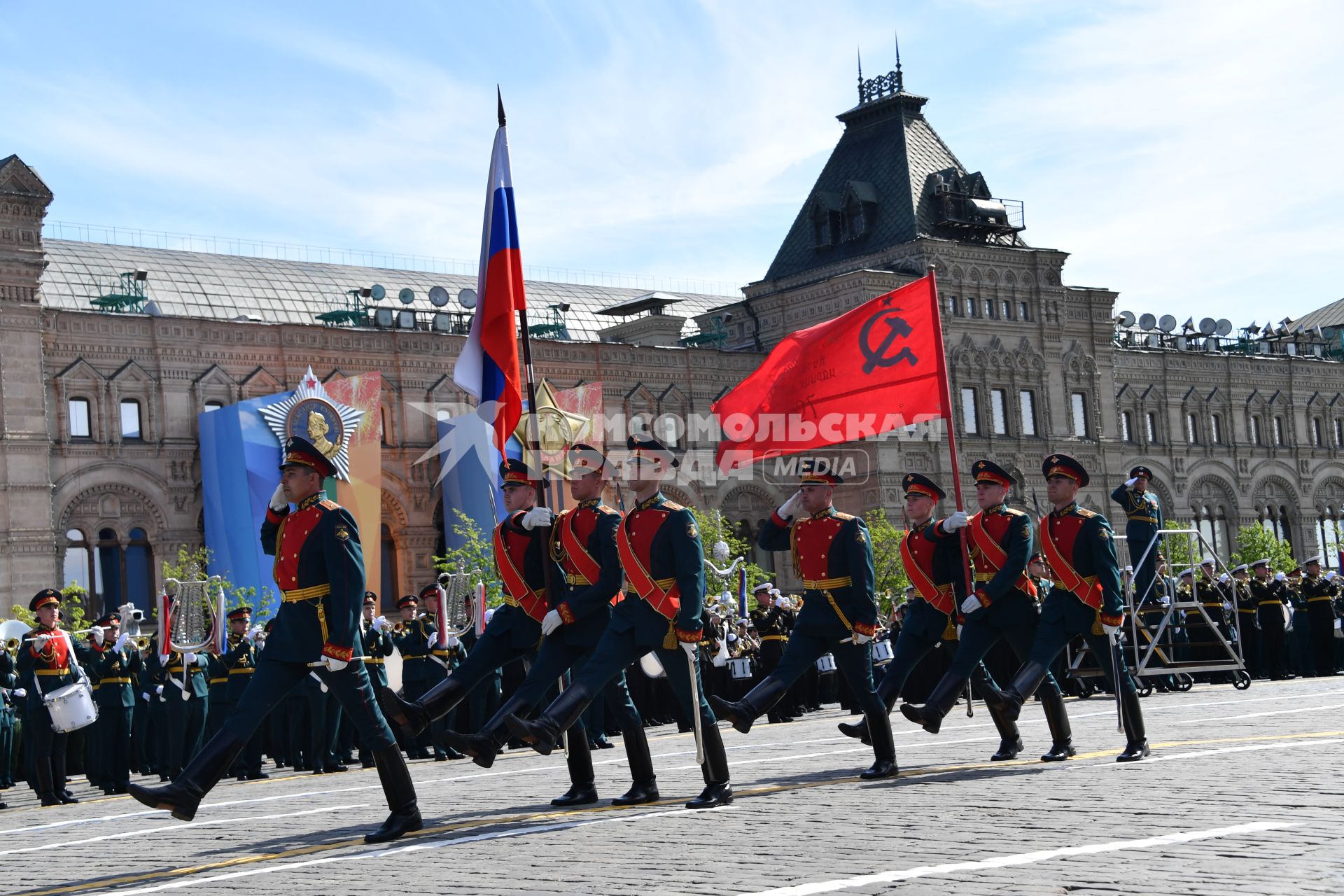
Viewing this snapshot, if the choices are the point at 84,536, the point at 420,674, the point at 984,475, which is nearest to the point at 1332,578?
the point at 420,674

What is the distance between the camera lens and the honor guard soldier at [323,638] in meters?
9.15

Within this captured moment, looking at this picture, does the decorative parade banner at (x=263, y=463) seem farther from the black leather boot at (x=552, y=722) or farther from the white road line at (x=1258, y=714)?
the black leather boot at (x=552, y=722)

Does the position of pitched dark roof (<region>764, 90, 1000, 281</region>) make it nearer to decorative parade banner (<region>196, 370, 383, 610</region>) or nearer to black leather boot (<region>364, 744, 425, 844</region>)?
decorative parade banner (<region>196, 370, 383, 610</region>)

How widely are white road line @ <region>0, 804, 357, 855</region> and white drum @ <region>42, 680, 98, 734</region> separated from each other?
14.0 ft

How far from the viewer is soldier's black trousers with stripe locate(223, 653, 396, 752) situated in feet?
30.0

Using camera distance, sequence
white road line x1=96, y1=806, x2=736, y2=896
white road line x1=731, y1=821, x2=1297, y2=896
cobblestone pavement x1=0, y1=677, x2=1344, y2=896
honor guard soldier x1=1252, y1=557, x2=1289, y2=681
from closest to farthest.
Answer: white road line x1=731, y1=821, x2=1297, y2=896
cobblestone pavement x1=0, y1=677, x2=1344, y2=896
white road line x1=96, y1=806, x2=736, y2=896
honor guard soldier x1=1252, y1=557, x2=1289, y2=681

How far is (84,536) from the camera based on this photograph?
41.4 m

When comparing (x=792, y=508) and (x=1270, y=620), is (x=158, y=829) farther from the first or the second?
(x=1270, y=620)

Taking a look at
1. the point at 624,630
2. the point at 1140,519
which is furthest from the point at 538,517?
the point at 1140,519

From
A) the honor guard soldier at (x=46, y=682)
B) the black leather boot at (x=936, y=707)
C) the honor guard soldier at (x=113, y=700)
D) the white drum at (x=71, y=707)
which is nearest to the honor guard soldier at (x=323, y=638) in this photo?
the black leather boot at (x=936, y=707)

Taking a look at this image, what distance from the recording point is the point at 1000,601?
11922 millimetres

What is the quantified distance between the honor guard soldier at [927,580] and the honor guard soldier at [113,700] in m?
8.20

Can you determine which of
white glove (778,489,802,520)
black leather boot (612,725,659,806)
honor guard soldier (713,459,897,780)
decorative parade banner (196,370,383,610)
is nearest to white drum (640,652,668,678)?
black leather boot (612,725,659,806)

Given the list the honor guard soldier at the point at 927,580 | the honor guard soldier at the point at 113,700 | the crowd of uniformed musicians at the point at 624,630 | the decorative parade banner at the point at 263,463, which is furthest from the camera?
the decorative parade banner at the point at 263,463
